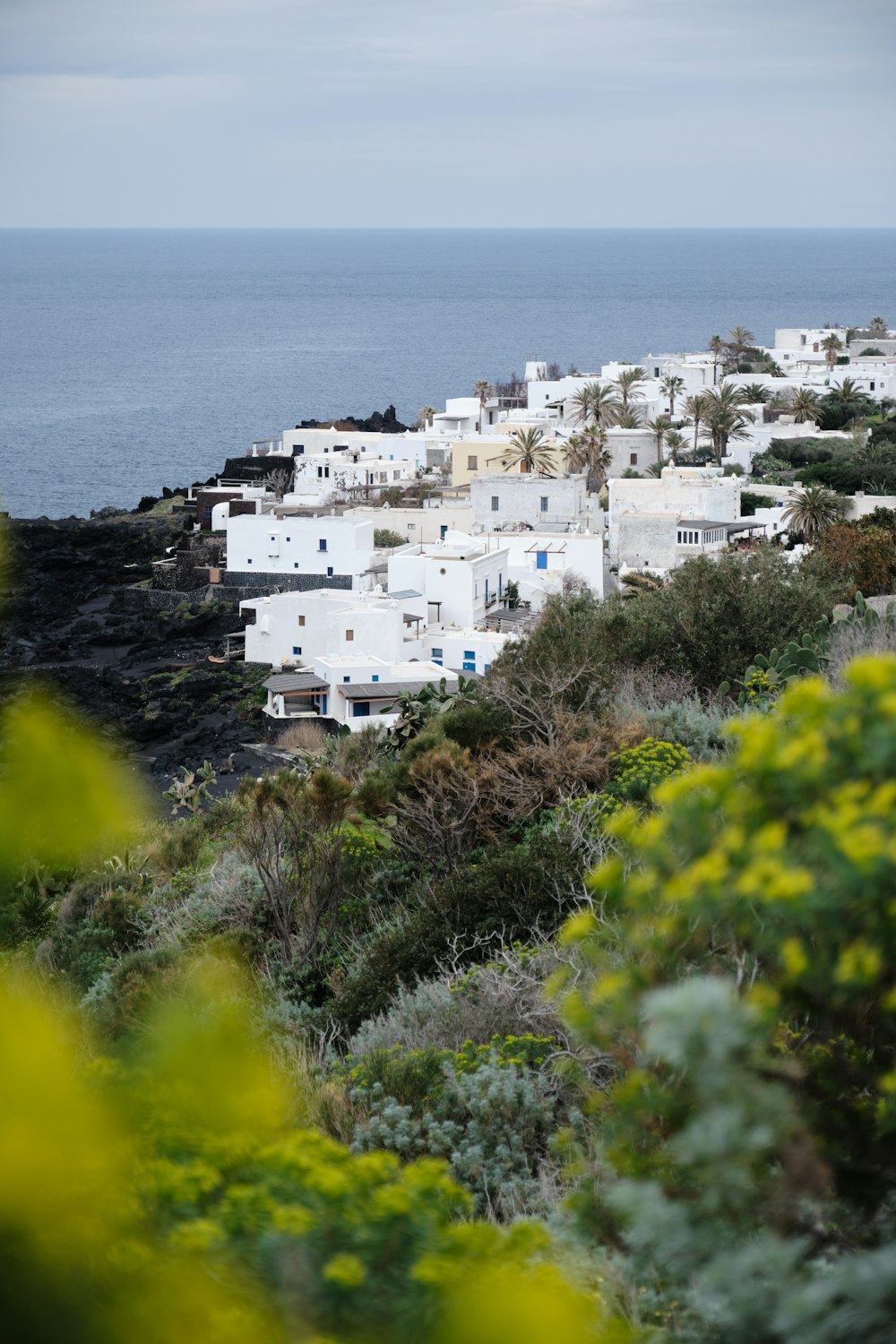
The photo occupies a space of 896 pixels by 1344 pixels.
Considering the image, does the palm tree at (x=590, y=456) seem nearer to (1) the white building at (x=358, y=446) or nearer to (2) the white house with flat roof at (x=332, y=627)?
(1) the white building at (x=358, y=446)

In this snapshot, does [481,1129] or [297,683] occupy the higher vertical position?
[481,1129]

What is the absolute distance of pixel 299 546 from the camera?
160 feet

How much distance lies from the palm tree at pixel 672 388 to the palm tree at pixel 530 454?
13.5 meters

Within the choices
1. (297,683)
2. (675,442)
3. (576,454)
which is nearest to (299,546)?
(297,683)

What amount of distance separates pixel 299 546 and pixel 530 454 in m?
13.1

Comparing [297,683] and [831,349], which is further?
[831,349]

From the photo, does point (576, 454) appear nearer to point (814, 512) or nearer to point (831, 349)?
point (814, 512)

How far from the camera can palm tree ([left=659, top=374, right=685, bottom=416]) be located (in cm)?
7153

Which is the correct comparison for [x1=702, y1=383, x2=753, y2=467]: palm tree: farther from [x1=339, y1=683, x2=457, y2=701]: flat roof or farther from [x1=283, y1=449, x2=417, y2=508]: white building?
[x1=339, y1=683, x2=457, y2=701]: flat roof

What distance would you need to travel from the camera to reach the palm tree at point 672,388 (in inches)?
2816

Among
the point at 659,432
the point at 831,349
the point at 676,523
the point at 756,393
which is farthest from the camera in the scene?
the point at 831,349

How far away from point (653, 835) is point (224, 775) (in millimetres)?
29404

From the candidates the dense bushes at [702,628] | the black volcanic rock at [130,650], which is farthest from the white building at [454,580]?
the dense bushes at [702,628]

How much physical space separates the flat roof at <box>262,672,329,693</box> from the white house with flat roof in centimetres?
134
